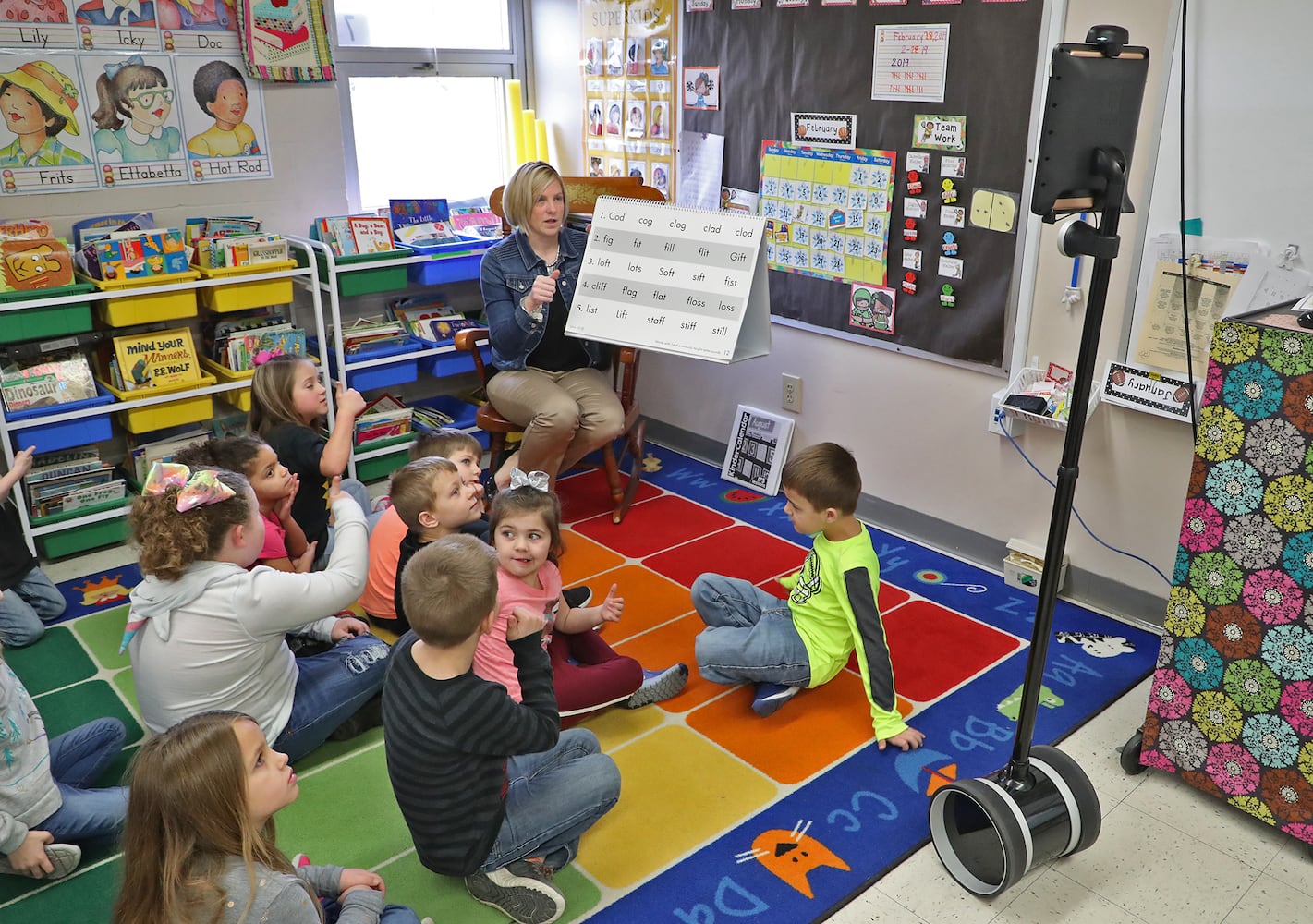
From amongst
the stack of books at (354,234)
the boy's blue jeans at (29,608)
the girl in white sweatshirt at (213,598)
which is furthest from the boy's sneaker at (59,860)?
the stack of books at (354,234)

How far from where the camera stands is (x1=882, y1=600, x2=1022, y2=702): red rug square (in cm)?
281

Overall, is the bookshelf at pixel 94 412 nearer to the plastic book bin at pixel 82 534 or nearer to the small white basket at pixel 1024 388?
the plastic book bin at pixel 82 534

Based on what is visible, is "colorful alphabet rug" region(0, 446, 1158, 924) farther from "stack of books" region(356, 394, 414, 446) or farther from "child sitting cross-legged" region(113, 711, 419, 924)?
"stack of books" region(356, 394, 414, 446)

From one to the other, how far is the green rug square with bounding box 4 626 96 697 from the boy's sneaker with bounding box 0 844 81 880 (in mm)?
759

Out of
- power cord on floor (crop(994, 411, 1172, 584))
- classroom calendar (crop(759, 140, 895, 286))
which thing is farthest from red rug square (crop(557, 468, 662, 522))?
power cord on floor (crop(994, 411, 1172, 584))

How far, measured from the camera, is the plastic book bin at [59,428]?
3.30 meters

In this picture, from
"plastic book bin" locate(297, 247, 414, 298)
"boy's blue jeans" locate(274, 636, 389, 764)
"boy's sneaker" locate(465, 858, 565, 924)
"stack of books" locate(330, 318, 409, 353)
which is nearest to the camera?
"boy's sneaker" locate(465, 858, 565, 924)

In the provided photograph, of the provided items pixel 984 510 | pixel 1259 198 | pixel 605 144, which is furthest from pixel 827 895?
pixel 605 144

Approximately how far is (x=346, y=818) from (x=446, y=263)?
2.34m

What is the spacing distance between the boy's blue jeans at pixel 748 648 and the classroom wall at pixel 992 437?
3.28ft

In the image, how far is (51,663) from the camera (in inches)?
116

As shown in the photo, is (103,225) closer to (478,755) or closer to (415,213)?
(415,213)

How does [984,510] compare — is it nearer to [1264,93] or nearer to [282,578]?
[1264,93]

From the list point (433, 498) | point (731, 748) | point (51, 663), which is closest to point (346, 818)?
point (433, 498)
